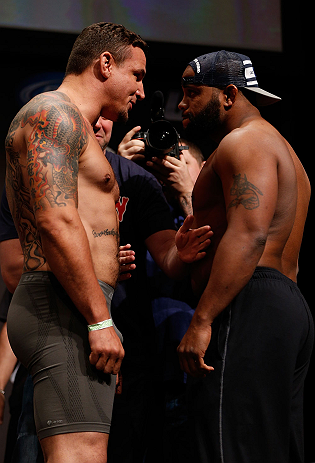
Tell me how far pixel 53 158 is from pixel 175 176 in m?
0.99

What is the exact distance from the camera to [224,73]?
5.44 feet

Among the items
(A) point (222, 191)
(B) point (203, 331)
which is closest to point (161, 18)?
(A) point (222, 191)

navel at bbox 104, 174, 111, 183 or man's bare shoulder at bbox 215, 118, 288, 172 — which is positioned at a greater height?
man's bare shoulder at bbox 215, 118, 288, 172

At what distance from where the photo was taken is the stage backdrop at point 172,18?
2754mm

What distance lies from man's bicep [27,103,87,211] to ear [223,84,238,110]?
25.1 inches

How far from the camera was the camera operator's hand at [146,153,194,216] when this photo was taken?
208 centimetres

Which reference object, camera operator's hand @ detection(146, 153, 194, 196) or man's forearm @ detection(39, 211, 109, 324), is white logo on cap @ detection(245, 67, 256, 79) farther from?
man's forearm @ detection(39, 211, 109, 324)

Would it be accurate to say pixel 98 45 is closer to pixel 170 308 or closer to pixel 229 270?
pixel 229 270

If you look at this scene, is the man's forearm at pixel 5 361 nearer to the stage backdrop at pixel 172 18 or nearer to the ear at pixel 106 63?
the ear at pixel 106 63

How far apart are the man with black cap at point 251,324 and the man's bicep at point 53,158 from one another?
0.46m

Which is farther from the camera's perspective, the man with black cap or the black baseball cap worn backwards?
the black baseball cap worn backwards

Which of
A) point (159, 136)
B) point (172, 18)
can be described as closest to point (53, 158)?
point (159, 136)

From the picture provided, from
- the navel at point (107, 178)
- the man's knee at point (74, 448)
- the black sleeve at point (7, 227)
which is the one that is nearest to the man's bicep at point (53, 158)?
the navel at point (107, 178)

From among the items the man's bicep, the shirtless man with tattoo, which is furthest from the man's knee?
the man's bicep
